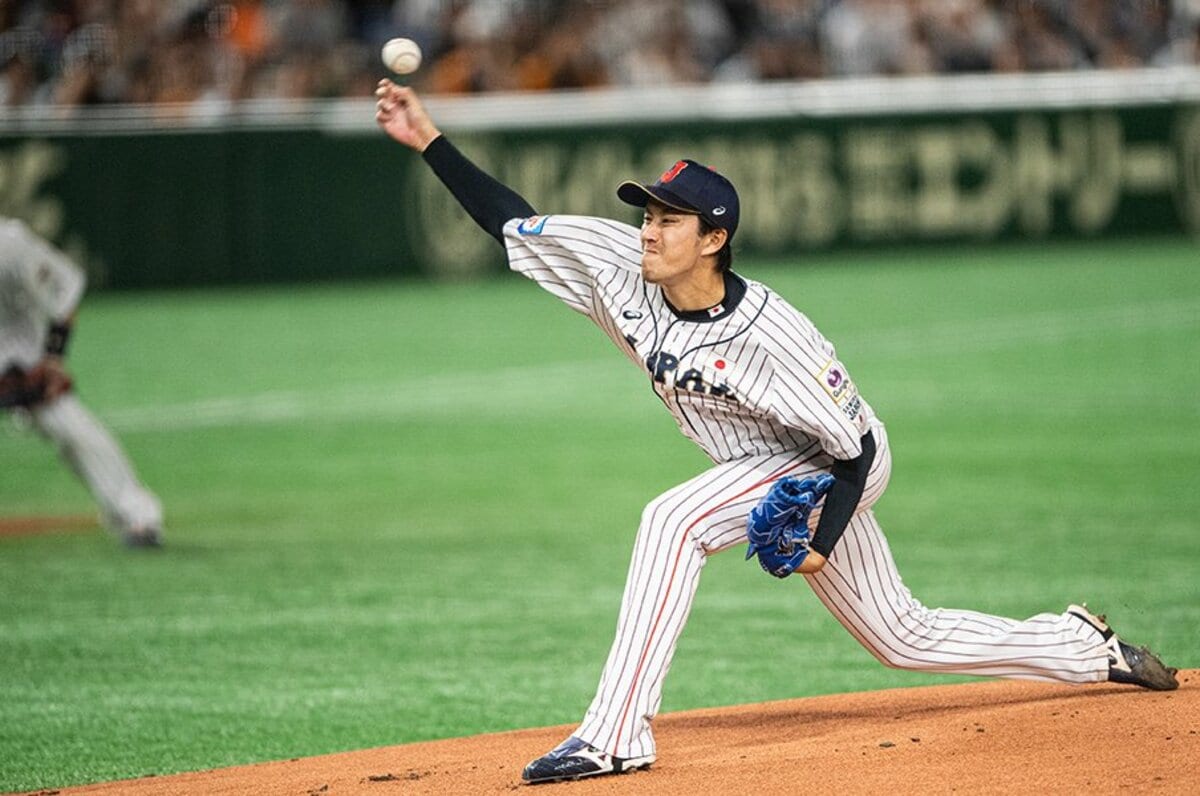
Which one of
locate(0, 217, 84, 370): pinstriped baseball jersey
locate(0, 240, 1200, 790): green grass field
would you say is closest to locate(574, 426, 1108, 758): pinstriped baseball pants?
locate(0, 240, 1200, 790): green grass field

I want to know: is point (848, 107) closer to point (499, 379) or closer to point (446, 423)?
point (499, 379)

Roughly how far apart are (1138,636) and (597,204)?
1499 centimetres

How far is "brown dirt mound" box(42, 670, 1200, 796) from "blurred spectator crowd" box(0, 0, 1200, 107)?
15.8 m

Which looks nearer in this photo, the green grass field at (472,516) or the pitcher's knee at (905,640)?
the pitcher's knee at (905,640)

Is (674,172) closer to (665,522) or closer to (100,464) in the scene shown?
(665,522)

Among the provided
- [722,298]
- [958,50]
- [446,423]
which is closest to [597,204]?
[958,50]

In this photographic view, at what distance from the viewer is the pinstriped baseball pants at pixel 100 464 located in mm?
9453

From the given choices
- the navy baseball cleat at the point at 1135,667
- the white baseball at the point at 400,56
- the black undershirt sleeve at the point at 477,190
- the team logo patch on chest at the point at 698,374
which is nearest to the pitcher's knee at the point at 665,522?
the team logo patch on chest at the point at 698,374

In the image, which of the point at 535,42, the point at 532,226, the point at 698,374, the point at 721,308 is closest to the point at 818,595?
the point at 698,374

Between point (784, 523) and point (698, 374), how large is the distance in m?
0.47

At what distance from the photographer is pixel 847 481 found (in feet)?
16.8

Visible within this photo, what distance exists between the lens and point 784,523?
16.2 feet

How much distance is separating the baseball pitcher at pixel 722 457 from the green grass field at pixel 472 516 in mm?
1182

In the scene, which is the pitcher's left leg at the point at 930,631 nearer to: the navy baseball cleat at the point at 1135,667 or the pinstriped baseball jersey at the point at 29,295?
the navy baseball cleat at the point at 1135,667
